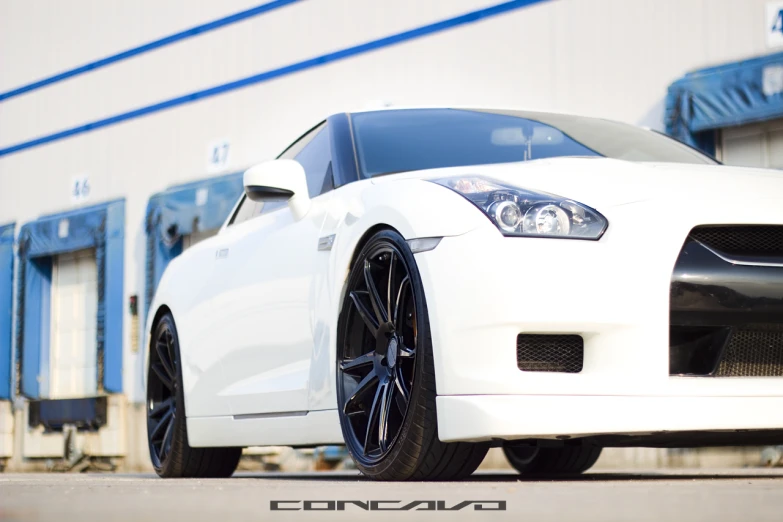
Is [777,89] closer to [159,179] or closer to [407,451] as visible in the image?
[407,451]

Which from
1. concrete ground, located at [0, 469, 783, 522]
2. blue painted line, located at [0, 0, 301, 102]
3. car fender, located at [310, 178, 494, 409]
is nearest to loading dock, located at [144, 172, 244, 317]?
blue painted line, located at [0, 0, 301, 102]

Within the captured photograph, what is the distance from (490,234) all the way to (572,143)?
1610 mm

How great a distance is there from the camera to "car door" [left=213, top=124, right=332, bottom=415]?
200 inches

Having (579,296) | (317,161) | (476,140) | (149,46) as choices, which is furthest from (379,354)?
(149,46)

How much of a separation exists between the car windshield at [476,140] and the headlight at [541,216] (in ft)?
3.71

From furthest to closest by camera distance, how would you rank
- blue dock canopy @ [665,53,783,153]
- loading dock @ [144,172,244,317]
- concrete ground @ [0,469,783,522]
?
loading dock @ [144,172,244,317] < blue dock canopy @ [665,53,783,153] < concrete ground @ [0,469,783,522]

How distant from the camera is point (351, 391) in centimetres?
459

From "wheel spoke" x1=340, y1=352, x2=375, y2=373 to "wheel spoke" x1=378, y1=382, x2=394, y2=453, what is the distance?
0.59ft

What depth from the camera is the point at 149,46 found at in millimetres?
15703

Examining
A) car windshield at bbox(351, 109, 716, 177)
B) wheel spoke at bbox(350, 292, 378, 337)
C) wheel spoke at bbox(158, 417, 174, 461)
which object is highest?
car windshield at bbox(351, 109, 716, 177)

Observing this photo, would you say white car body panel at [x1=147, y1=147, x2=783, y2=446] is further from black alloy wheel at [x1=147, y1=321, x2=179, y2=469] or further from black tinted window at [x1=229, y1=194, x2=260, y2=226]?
black alloy wheel at [x1=147, y1=321, x2=179, y2=469]

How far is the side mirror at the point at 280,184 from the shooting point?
17.0ft

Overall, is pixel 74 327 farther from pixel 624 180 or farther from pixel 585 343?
pixel 585 343

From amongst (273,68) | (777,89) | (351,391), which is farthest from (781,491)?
(273,68)
